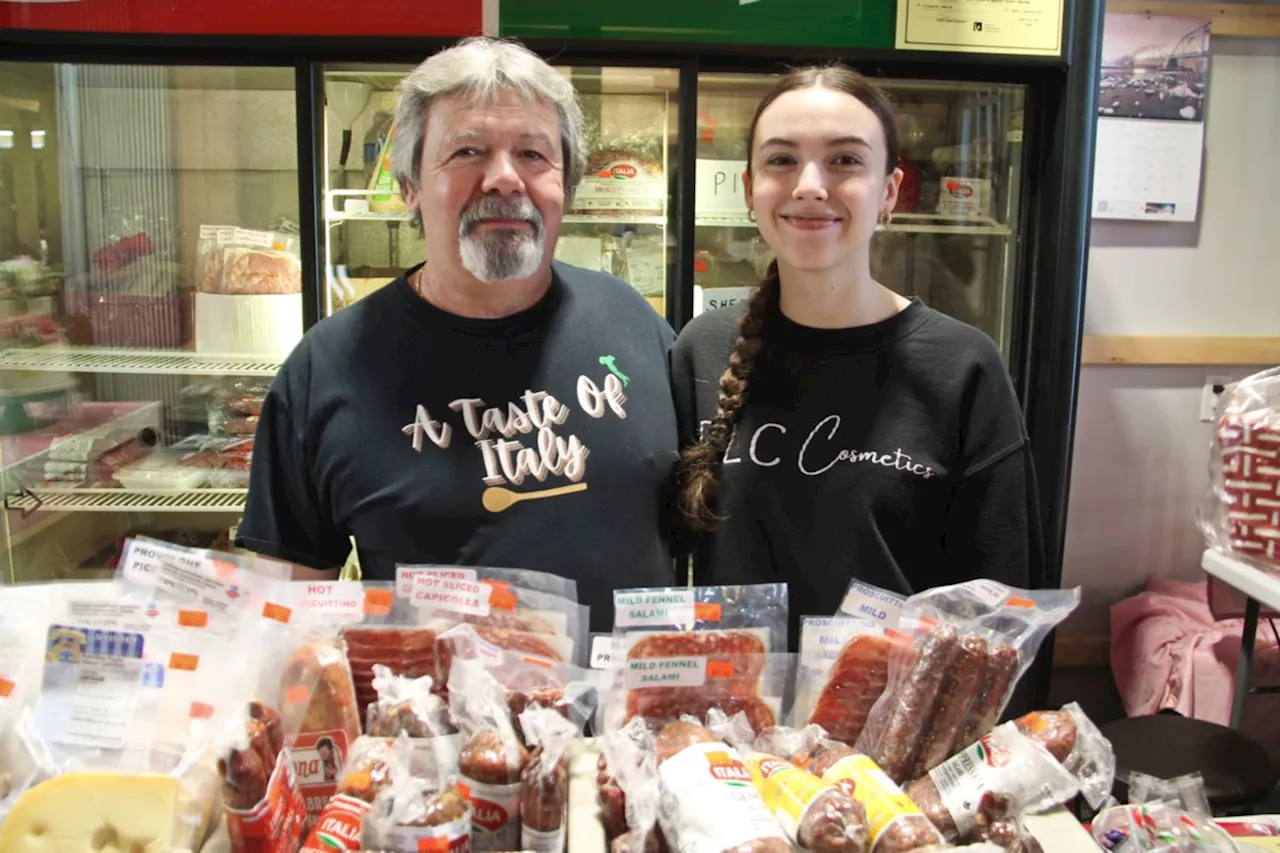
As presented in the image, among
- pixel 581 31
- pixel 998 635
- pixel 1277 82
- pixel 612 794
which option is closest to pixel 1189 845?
pixel 998 635

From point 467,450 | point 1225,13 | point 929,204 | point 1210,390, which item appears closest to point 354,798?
point 467,450

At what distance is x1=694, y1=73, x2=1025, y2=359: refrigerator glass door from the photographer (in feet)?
8.42

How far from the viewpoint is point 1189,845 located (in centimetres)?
82

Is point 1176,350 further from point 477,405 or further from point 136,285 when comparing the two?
point 136,285

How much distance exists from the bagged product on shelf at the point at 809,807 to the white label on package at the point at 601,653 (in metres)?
0.17

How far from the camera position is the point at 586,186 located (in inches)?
100

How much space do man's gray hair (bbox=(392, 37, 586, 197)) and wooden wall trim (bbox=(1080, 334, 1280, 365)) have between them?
2.07 meters

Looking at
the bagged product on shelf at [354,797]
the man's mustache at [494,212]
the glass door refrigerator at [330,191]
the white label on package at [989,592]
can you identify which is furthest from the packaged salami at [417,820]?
the glass door refrigerator at [330,191]

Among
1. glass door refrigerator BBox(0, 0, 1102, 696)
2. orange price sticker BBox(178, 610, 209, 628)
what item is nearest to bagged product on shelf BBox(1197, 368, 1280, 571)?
glass door refrigerator BBox(0, 0, 1102, 696)

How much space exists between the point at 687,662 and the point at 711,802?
0.19 metres

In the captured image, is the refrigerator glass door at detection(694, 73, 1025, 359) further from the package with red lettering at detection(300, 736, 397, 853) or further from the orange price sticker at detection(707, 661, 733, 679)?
the package with red lettering at detection(300, 736, 397, 853)

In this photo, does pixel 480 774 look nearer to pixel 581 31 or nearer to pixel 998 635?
pixel 998 635

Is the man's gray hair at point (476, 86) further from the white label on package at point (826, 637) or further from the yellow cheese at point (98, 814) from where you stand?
the yellow cheese at point (98, 814)

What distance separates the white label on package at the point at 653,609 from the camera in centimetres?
90
